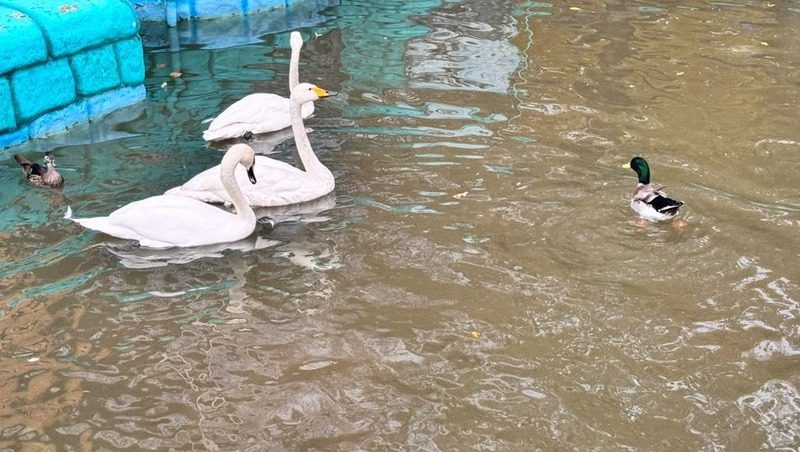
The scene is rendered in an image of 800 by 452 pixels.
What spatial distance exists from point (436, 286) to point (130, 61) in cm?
479

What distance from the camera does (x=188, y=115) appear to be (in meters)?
8.93

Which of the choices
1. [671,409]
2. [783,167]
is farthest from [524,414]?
[783,167]

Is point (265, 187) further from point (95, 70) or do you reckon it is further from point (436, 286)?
point (95, 70)

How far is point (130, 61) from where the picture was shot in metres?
9.26

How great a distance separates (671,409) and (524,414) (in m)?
0.72

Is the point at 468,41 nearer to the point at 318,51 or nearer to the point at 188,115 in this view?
the point at 318,51

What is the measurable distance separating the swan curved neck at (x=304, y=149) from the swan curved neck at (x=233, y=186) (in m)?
0.81

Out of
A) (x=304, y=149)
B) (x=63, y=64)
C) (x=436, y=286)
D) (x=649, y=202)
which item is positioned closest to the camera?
(x=436, y=286)

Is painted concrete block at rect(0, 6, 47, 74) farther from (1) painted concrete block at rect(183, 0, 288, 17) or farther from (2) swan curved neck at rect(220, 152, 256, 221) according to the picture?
Result: (1) painted concrete block at rect(183, 0, 288, 17)

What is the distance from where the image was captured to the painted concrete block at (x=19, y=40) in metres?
8.05

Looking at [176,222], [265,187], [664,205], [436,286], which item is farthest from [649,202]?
[176,222]

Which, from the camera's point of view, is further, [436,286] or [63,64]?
[63,64]

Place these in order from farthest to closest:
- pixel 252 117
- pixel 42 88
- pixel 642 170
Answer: pixel 42 88
pixel 252 117
pixel 642 170

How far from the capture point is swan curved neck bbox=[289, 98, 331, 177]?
7.20 meters
